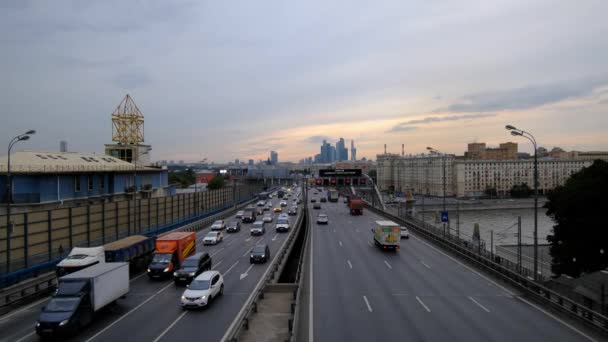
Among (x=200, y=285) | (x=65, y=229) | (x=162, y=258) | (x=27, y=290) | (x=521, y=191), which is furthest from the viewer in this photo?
(x=521, y=191)

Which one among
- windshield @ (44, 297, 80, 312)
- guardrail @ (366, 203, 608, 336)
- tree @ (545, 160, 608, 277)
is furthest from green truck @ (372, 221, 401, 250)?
windshield @ (44, 297, 80, 312)

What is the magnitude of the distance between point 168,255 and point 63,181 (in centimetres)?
2212

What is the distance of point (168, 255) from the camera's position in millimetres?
24953

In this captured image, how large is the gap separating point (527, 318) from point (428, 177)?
15988cm

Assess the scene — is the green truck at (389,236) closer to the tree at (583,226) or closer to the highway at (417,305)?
the highway at (417,305)

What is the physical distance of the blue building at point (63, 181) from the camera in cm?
3528

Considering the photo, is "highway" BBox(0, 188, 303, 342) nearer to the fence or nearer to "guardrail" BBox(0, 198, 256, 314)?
"guardrail" BBox(0, 198, 256, 314)

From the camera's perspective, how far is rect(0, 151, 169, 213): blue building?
35.3 meters

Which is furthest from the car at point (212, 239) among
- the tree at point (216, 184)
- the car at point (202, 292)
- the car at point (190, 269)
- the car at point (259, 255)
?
the tree at point (216, 184)

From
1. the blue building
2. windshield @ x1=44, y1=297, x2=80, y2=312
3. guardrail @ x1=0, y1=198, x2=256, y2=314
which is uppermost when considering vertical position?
the blue building

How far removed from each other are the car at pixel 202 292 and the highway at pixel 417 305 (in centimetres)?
488

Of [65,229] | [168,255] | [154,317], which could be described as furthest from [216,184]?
[154,317]

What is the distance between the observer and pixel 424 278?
24.8 m

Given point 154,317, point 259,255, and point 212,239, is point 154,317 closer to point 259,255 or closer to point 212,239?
point 259,255
